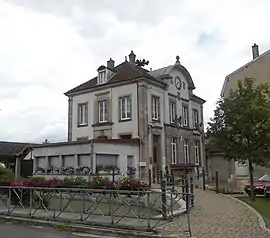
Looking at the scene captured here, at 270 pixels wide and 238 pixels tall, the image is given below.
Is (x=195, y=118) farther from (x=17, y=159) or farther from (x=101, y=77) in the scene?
(x=17, y=159)

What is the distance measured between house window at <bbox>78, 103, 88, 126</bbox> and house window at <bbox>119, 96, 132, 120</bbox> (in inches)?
150

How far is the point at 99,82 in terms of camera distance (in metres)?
31.0

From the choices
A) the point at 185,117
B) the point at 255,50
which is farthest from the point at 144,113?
the point at 255,50

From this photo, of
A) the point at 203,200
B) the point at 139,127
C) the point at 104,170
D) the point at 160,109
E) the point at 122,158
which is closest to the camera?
the point at 203,200

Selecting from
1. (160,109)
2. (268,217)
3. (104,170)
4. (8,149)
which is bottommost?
(268,217)

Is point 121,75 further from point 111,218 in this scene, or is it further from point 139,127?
point 111,218

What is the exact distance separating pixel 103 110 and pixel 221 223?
20.3 meters

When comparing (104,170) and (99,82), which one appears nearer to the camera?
(104,170)

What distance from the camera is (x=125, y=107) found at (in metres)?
28.8

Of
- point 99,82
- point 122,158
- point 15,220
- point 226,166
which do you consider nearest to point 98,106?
point 99,82

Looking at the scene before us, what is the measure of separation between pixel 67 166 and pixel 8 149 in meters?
12.0

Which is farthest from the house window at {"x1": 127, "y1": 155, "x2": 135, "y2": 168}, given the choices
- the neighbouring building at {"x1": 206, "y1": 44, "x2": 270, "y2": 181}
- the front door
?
the neighbouring building at {"x1": 206, "y1": 44, "x2": 270, "y2": 181}

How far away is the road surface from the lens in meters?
9.56

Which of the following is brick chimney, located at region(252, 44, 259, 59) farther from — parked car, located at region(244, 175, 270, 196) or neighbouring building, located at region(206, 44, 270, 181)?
parked car, located at region(244, 175, 270, 196)
